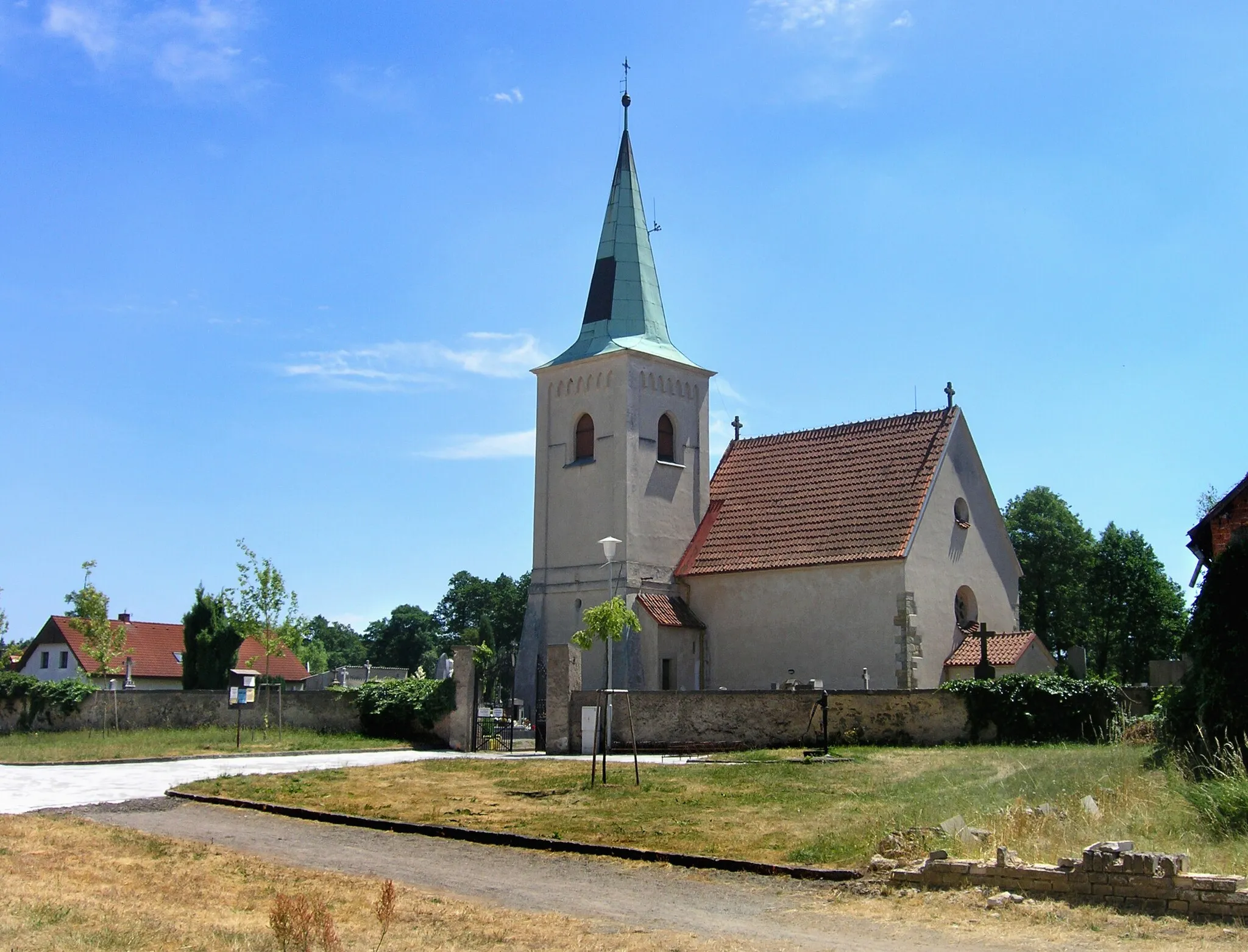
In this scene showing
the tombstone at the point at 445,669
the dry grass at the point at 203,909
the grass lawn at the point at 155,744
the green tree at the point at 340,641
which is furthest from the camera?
the green tree at the point at 340,641

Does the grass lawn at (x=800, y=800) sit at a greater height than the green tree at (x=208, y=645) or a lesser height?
lesser

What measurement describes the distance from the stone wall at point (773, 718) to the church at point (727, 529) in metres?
6.91

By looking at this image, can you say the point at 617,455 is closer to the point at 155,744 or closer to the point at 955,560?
the point at 955,560

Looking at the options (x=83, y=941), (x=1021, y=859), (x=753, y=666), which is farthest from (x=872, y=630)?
(x=83, y=941)

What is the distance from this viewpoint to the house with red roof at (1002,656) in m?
35.4

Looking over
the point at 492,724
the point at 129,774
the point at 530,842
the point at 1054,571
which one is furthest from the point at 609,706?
the point at 1054,571

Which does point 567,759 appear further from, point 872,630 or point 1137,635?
point 1137,635

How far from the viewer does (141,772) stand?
23.6 metres

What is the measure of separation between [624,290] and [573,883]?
32.1 m

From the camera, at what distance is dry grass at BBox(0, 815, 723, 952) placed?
934 cm

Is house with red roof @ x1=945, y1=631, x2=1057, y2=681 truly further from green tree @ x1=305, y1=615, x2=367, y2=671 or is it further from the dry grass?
green tree @ x1=305, y1=615, x2=367, y2=671

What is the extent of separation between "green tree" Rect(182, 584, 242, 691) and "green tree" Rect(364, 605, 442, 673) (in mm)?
64272

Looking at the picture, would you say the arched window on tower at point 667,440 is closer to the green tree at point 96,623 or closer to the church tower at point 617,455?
the church tower at point 617,455

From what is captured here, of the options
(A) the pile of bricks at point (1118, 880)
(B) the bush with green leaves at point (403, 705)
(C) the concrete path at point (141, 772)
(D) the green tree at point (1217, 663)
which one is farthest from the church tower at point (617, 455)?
(A) the pile of bricks at point (1118, 880)
